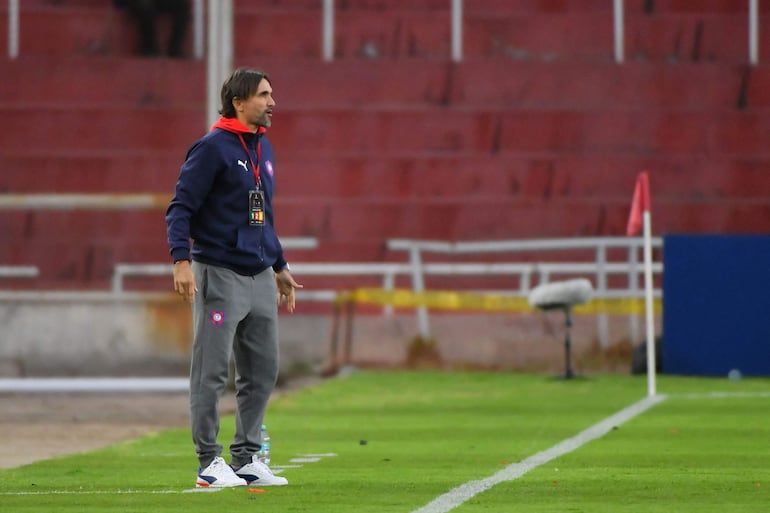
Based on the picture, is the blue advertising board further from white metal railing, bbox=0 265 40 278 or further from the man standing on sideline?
the man standing on sideline

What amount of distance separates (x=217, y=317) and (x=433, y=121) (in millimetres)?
15738

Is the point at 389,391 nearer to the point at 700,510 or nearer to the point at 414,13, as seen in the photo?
the point at 700,510

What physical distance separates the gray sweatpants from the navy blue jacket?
0.27 ft

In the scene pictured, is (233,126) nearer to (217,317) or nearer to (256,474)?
(217,317)

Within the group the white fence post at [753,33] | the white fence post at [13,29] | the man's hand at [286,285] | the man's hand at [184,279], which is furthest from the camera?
the white fence post at [13,29]

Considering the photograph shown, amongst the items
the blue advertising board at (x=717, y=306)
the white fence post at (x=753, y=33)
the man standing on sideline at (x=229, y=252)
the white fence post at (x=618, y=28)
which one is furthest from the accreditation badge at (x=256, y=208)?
the white fence post at (x=753, y=33)

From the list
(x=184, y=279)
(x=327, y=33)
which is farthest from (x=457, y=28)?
(x=184, y=279)

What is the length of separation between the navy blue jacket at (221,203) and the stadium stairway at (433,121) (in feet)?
46.4

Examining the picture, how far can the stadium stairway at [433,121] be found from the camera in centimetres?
2208

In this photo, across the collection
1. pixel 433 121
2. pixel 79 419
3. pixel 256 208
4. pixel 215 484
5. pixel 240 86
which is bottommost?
pixel 79 419

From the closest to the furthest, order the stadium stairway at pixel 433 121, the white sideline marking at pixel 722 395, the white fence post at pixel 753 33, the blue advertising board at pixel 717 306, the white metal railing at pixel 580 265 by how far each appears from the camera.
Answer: the white sideline marking at pixel 722 395, the blue advertising board at pixel 717 306, the white metal railing at pixel 580 265, the stadium stairway at pixel 433 121, the white fence post at pixel 753 33

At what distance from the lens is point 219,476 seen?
7332 mm

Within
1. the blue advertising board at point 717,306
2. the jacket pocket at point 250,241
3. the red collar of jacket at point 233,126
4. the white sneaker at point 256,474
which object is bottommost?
the white sneaker at point 256,474

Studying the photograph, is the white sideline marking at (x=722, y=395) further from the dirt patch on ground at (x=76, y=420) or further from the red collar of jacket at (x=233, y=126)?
the red collar of jacket at (x=233, y=126)
